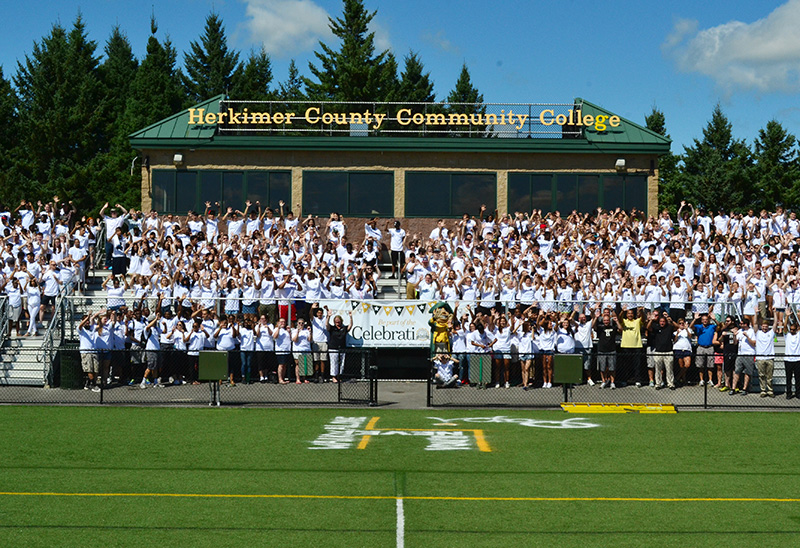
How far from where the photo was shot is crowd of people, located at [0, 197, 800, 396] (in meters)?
21.1

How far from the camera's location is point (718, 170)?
60469mm

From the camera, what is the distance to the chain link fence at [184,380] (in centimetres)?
1867

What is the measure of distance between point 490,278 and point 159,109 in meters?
39.9

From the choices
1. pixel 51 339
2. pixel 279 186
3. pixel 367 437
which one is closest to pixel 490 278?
pixel 367 437

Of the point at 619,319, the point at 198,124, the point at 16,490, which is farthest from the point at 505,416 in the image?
the point at 198,124

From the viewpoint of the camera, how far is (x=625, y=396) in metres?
19.4

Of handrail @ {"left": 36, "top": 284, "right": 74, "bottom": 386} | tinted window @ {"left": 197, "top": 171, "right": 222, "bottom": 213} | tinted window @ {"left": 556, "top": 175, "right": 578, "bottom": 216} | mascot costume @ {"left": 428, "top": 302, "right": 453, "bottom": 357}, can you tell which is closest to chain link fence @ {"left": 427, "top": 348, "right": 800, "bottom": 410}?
mascot costume @ {"left": 428, "top": 302, "right": 453, "bottom": 357}

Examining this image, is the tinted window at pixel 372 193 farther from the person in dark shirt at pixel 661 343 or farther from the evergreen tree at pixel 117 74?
the evergreen tree at pixel 117 74

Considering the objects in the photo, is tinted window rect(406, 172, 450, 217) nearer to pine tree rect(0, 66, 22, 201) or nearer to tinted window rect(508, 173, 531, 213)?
tinted window rect(508, 173, 531, 213)

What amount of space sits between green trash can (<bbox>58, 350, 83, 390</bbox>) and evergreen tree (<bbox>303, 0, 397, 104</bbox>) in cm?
3884

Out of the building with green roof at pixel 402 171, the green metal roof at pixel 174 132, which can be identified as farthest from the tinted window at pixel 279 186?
the green metal roof at pixel 174 132

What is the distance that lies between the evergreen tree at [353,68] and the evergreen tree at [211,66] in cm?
831

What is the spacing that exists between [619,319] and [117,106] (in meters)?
48.6

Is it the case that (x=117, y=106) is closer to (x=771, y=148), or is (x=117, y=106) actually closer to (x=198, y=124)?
(x=198, y=124)
